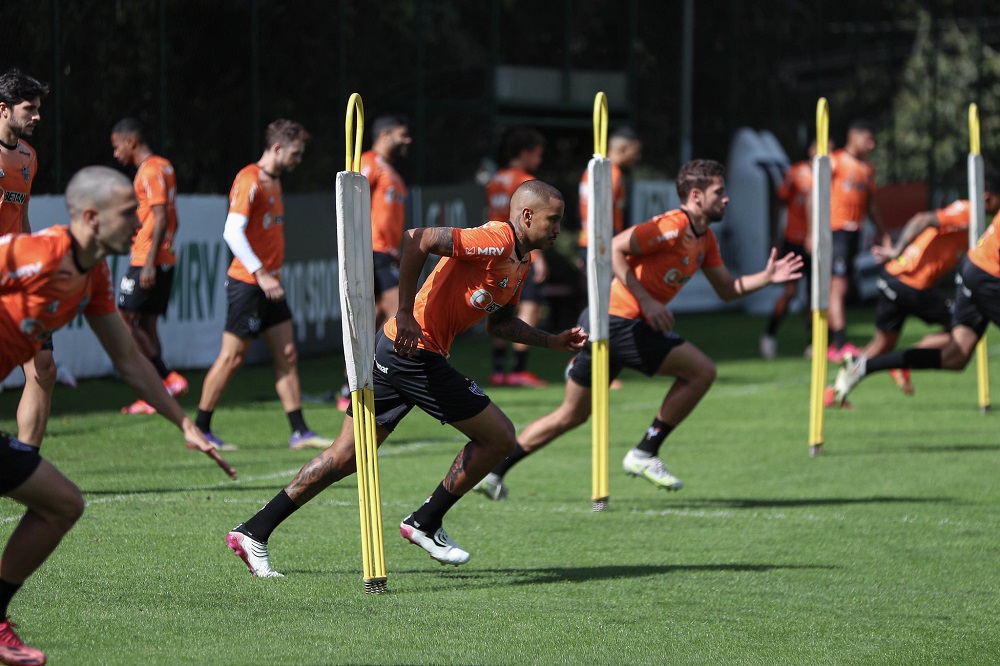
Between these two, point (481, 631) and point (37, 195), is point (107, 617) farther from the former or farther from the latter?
point (37, 195)

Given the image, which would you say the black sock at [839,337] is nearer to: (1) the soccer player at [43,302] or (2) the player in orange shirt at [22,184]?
(2) the player in orange shirt at [22,184]

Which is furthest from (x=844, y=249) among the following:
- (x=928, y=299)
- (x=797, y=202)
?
(x=928, y=299)

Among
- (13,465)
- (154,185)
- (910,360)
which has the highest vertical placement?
(154,185)

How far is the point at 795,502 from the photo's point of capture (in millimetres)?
9430

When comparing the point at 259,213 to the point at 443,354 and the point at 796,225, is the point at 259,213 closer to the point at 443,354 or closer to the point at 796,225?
the point at 443,354

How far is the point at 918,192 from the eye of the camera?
30.9 metres

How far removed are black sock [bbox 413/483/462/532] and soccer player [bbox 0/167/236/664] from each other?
218 cm

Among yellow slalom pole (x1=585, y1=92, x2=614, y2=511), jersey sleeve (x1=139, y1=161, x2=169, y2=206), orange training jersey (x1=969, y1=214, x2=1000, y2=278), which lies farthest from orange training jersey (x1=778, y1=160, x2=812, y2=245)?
yellow slalom pole (x1=585, y1=92, x2=614, y2=511)

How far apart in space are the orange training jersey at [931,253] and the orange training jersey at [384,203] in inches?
181

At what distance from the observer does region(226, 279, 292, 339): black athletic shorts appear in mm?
10852

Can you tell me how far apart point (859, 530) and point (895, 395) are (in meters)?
6.93

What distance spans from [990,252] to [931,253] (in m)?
2.09

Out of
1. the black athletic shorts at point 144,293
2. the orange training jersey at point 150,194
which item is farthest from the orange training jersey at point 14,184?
the black athletic shorts at point 144,293

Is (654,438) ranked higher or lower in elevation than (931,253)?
lower
